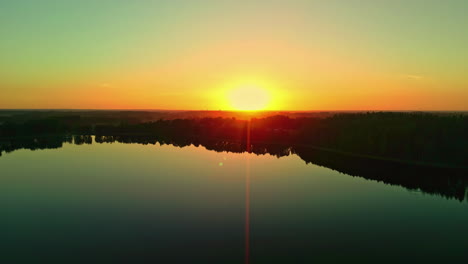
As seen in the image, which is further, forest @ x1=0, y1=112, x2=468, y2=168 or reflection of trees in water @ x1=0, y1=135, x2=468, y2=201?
forest @ x1=0, y1=112, x2=468, y2=168

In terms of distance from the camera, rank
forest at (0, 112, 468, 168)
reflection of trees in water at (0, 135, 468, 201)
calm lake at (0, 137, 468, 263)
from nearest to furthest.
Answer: calm lake at (0, 137, 468, 263) → reflection of trees in water at (0, 135, 468, 201) → forest at (0, 112, 468, 168)

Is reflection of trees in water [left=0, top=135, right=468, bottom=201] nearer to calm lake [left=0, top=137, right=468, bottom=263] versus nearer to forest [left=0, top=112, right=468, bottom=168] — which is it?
calm lake [left=0, top=137, right=468, bottom=263]

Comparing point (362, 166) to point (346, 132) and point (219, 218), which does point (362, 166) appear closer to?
point (346, 132)

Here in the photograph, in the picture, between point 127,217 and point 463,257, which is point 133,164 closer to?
point 127,217

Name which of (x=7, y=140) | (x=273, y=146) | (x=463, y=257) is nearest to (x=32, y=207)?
(x=463, y=257)

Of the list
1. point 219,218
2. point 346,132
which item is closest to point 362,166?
point 346,132

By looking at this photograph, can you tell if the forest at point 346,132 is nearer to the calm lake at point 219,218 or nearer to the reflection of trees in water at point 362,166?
the reflection of trees in water at point 362,166

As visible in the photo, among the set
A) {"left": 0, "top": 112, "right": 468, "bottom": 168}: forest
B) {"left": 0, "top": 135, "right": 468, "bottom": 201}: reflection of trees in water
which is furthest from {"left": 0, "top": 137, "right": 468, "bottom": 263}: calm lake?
{"left": 0, "top": 112, "right": 468, "bottom": 168}: forest
